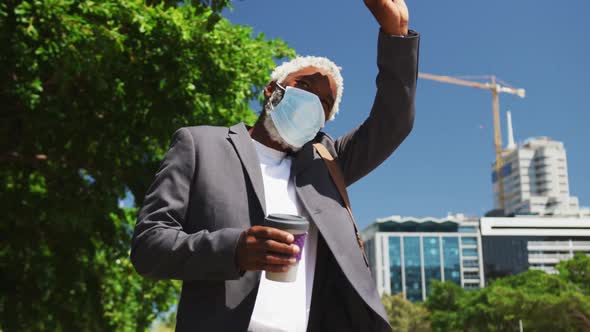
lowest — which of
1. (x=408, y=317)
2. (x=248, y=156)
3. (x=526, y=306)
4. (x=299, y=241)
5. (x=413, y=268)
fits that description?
(x=408, y=317)

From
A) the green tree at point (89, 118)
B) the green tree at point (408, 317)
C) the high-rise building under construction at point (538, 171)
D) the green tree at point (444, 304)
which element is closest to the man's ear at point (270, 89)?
the green tree at point (89, 118)

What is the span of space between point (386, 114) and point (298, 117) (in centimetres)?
34

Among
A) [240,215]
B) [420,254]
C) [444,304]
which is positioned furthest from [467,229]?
[240,215]

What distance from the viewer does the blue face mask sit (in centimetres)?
246

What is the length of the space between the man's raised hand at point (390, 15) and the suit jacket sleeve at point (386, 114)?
35mm

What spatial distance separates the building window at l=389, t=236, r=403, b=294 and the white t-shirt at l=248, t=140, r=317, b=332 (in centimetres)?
14428

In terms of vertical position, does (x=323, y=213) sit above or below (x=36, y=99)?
below

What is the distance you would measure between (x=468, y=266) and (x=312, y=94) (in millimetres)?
151777

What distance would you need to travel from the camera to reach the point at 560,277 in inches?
1684

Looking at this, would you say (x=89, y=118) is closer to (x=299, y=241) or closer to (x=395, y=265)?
(x=299, y=241)

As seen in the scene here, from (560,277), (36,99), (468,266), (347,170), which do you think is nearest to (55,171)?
(36,99)

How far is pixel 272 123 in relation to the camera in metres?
2.53

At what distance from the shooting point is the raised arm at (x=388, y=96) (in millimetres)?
2336

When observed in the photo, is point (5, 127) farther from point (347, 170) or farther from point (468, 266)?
point (468, 266)
